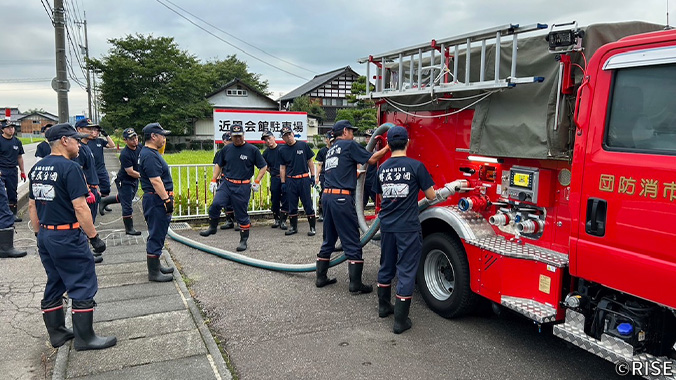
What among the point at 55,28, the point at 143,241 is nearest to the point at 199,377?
the point at 143,241

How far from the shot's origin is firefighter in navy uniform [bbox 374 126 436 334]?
4.33m

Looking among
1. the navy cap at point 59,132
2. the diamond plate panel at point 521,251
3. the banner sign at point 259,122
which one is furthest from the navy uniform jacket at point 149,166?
the banner sign at point 259,122

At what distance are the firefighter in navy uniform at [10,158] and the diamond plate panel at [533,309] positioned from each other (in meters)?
9.62

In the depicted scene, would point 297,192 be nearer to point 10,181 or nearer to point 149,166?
point 149,166

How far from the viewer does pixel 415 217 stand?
4426 millimetres

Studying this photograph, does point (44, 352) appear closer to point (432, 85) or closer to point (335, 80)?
point (432, 85)

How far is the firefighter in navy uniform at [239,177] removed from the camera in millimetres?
7402

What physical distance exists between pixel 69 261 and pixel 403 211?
9.88 feet

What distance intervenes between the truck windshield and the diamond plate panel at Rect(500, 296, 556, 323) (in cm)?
131

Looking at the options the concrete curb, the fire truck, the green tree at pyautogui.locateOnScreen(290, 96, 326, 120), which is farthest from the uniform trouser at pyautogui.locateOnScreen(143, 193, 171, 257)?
the green tree at pyautogui.locateOnScreen(290, 96, 326, 120)

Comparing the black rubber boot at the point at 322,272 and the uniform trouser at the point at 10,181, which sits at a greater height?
the uniform trouser at the point at 10,181

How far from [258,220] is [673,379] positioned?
26.6 ft

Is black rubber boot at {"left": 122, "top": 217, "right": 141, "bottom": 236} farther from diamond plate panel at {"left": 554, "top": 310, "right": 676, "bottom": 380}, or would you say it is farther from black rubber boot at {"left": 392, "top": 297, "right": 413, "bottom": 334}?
diamond plate panel at {"left": 554, "top": 310, "right": 676, "bottom": 380}

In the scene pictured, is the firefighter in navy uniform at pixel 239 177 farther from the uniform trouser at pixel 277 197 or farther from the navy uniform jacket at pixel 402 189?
the navy uniform jacket at pixel 402 189
